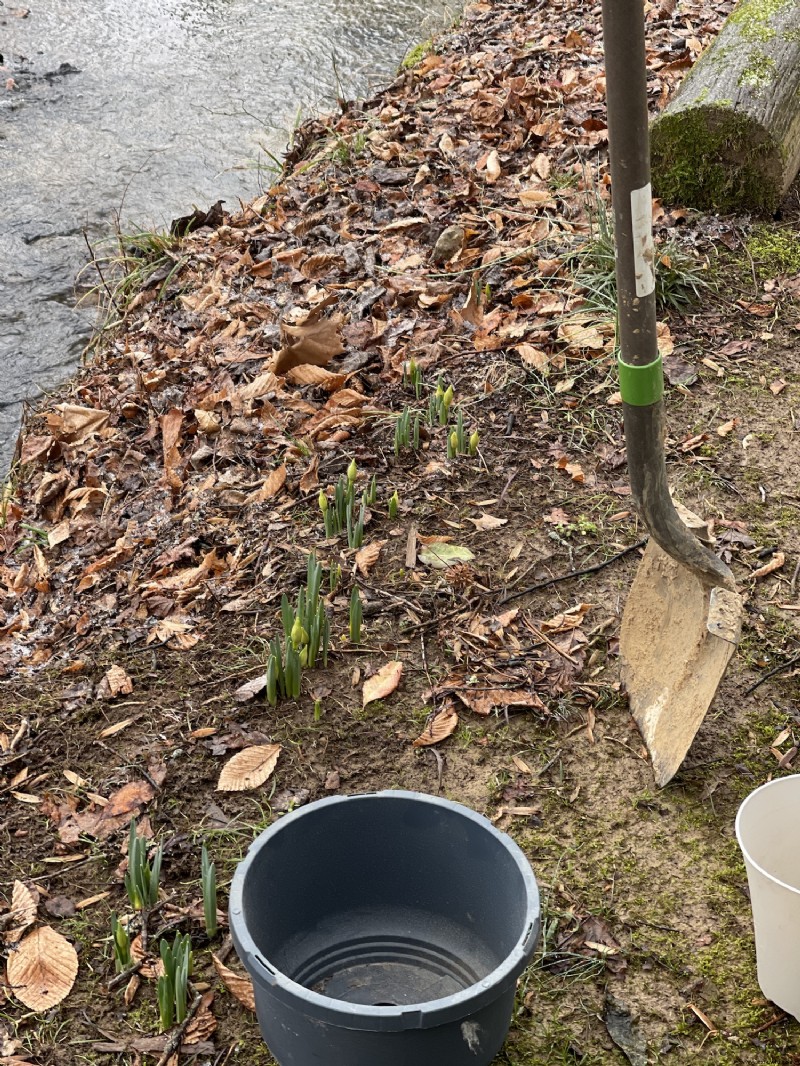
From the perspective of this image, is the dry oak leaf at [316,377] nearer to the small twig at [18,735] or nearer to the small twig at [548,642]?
the small twig at [548,642]

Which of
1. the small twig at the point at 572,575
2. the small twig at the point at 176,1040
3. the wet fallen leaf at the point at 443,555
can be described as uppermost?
the wet fallen leaf at the point at 443,555

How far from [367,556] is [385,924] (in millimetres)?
1116

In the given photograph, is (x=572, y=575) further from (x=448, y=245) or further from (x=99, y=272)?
(x=99, y=272)

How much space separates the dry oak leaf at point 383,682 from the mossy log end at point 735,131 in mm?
2555

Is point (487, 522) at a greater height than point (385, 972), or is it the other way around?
point (487, 522)

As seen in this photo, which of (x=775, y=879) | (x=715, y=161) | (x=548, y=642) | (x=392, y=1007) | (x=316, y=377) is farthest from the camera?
(x=715, y=161)

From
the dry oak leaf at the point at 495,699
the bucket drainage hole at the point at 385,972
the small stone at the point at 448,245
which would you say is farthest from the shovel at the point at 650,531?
the small stone at the point at 448,245

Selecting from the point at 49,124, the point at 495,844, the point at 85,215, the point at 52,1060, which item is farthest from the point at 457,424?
the point at 49,124

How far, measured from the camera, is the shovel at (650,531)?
1.78 meters

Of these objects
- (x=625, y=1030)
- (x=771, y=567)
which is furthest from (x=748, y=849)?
(x=771, y=567)

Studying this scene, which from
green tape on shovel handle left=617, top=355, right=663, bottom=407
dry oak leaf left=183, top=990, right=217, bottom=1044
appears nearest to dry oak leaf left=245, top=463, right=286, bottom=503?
green tape on shovel handle left=617, top=355, right=663, bottom=407

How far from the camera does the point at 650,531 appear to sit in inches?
89.5

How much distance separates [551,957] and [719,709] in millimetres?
780

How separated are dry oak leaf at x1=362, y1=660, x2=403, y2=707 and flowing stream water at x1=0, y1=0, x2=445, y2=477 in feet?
8.27
